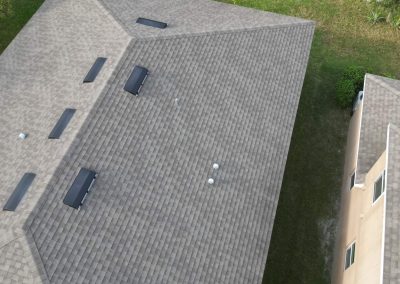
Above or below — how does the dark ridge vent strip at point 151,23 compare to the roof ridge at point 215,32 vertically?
above

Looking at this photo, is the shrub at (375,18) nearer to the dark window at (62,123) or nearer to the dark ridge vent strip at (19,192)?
the dark window at (62,123)

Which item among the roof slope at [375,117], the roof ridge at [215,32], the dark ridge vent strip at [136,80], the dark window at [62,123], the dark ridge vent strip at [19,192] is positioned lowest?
the roof slope at [375,117]

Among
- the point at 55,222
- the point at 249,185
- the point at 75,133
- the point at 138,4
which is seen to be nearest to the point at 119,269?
the point at 55,222

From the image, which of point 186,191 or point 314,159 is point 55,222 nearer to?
point 186,191

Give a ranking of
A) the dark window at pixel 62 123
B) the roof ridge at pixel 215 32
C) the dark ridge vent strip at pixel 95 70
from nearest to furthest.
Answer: the dark window at pixel 62 123, the dark ridge vent strip at pixel 95 70, the roof ridge at pixel 215 32

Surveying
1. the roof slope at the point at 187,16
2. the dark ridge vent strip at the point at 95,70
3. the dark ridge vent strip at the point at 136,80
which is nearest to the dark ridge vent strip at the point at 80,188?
the dark ridge vent strip at the point at 136,80

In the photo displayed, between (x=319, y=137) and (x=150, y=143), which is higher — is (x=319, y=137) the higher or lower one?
the lower one

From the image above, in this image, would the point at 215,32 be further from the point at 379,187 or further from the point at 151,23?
the point at 379,187

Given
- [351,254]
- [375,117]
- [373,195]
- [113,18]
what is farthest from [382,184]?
[113,18]
